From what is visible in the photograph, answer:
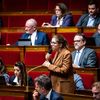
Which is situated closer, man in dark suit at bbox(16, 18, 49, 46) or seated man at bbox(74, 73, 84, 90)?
seated man at bbox(74, 73, 84, 90)

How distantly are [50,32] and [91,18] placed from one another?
0.83 feet

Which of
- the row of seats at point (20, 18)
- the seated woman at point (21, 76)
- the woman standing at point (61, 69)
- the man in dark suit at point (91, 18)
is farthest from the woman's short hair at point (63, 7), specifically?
the woman standing at point (61, 69)

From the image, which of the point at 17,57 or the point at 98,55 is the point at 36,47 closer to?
the point at 17,57

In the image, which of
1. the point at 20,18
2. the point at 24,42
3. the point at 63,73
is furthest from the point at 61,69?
the point at 20,18

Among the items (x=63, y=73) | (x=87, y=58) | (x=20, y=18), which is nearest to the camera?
(x=63, y=73)

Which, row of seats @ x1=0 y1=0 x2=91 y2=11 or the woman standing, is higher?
row of seats @ x1=0 y1=0 x2=91 y2=11

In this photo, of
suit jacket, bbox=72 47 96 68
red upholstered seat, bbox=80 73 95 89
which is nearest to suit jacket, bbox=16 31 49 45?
suit jacket, bbox=72 47 96 68

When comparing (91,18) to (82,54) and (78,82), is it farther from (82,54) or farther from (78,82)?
(78,82)

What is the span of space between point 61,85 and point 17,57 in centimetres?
64

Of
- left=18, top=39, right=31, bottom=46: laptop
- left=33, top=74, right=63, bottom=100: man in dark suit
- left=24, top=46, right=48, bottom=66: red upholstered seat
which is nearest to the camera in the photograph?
left=33, top=74, right=63, bottom=100: man in dark suit

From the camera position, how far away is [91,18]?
266cm

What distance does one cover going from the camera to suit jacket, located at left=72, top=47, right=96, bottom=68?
222cm

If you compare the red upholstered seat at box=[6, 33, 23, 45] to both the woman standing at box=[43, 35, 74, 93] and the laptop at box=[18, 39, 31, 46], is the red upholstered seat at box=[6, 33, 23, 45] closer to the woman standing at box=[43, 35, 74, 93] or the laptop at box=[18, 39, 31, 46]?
the laptop at box=[18, 39, 31, 46]

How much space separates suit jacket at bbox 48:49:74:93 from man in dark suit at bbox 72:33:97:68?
28cm
